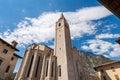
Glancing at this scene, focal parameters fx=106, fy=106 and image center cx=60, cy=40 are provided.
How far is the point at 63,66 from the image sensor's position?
31.6 meters

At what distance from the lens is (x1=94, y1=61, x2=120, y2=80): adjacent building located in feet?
85.7

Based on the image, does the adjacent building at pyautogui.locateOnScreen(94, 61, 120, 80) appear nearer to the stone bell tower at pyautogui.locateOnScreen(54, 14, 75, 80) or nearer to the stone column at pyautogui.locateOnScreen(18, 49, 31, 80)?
the stone bell tower at pyautogui.locateOnScreen(54, 14, 75, 80)

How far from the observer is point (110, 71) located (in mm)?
27547

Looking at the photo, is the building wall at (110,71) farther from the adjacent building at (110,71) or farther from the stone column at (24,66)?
the stone column at (24,66)

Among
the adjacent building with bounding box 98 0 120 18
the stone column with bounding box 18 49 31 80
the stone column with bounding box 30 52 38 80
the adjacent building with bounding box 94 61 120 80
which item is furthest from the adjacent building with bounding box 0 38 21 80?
the adjacent building with bounding box 98 0 120 18

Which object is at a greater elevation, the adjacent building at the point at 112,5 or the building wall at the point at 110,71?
the adjacent building at the point at 112,5

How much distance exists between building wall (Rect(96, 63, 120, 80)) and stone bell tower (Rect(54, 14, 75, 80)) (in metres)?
8.21

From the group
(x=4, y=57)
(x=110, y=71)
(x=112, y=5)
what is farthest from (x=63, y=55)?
(x=112, y=5)

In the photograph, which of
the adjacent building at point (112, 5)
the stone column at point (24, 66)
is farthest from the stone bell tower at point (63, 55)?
the adjacent building at point (112, 5)

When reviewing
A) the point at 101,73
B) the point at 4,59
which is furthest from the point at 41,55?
the point at 101,73

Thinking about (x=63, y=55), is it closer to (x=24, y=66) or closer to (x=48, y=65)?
(x=48, y=65)

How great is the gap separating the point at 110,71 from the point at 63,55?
14012 mm

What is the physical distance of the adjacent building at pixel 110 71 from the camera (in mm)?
26119

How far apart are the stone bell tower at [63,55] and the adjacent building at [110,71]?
8215 millimetres
